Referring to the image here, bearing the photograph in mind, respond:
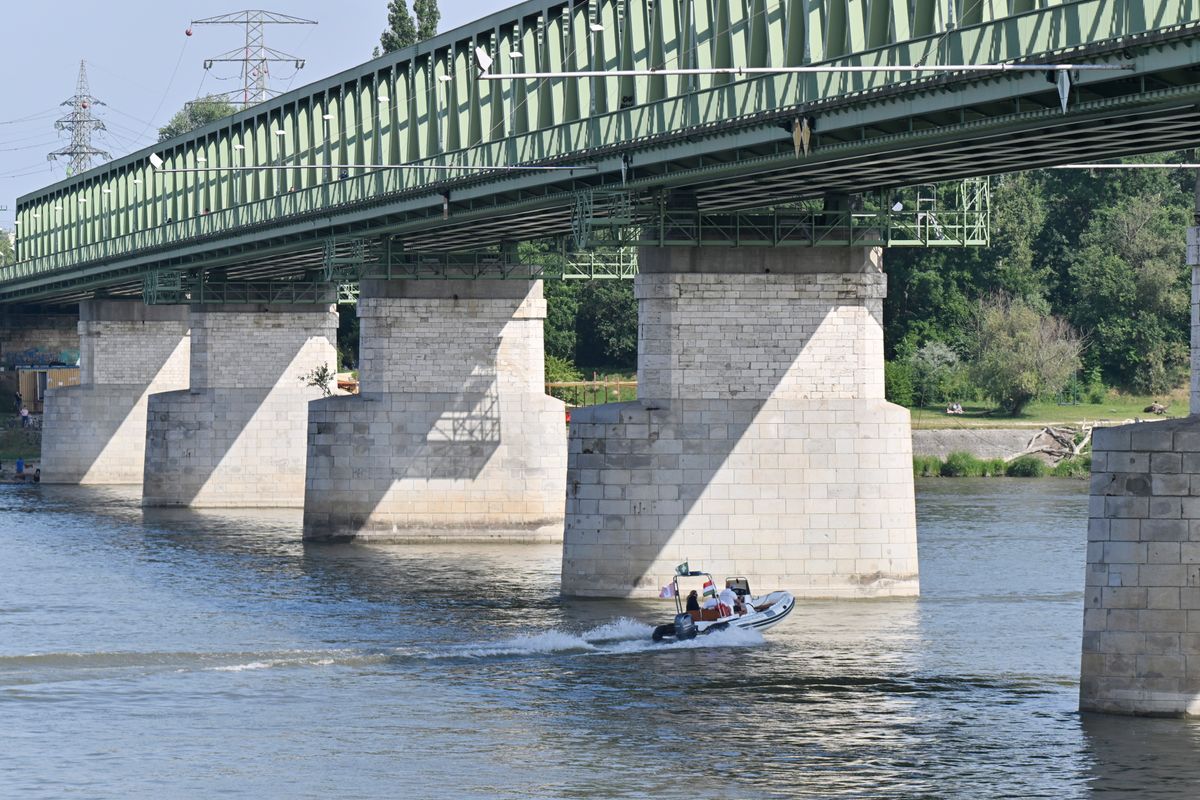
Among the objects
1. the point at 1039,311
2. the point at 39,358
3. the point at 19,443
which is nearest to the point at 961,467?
the point at 1039,311

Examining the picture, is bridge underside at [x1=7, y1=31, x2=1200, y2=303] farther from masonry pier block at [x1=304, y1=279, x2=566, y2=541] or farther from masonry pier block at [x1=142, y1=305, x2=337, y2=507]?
masonry pier block at [x1=142, y1=305, x2=337, y2=507]

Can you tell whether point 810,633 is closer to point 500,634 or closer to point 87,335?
point 500,634

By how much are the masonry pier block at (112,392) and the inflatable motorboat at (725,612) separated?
6740 cm

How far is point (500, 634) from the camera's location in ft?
168

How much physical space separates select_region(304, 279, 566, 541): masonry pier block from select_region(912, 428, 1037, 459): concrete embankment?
41488 mm

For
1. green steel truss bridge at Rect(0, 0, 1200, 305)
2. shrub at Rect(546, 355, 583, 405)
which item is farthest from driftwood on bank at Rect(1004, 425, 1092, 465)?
shrub at Rect(546, 355, 583, 405)

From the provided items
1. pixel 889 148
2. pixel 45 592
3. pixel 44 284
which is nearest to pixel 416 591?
pixel 45 592

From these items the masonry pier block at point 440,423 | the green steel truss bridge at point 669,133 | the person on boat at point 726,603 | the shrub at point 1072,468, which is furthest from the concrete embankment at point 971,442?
the person on boat at point 726,603

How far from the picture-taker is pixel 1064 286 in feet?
455

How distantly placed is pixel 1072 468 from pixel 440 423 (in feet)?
148

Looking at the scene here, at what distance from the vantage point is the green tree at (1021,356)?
122 metres

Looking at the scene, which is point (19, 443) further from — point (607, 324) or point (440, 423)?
point (440, 423)

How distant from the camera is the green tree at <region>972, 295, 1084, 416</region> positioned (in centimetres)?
12169

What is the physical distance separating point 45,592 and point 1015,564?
27.8 metres
